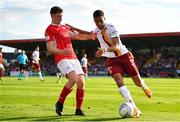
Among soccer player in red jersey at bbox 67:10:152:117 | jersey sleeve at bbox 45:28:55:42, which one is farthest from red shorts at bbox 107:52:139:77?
jersey sleeve at bbox 45:28:55:42

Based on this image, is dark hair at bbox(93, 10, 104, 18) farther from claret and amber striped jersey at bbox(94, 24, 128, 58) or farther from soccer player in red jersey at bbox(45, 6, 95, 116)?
soccer player in red jersey at bbox(45, 6, 95, 116)

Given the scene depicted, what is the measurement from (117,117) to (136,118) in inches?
16.1

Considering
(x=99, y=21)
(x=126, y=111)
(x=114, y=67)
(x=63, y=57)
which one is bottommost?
(x=126, y=111)

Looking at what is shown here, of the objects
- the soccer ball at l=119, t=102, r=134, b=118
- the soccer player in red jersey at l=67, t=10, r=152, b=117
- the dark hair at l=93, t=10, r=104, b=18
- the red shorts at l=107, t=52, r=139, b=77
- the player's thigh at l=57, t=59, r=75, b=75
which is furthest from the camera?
the red shorts at l=107, t=52, r=139, b=77

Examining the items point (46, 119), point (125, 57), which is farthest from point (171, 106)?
point (46, 119)

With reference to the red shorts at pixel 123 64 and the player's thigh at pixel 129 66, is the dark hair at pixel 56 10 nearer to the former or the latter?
the red shorts at pixel 123 64

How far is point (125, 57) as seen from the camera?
33.8 ft

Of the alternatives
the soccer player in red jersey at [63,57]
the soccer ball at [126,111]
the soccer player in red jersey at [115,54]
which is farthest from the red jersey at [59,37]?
the soccer ball at [126,111]

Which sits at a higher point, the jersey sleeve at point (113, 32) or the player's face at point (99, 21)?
the player's face at point (99, 21)

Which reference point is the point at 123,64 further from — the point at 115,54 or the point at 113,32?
the point at 113,32

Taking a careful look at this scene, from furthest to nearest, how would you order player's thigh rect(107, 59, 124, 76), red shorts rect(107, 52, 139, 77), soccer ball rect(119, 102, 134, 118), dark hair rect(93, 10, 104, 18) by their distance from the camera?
red shorts rect(107, 52, 139, 77) < player's thigh rect(107, 59, 124, 76) < dark hair rect(93, 10, 104, 18) < soccer ball rect(119, 102, 134, 118)

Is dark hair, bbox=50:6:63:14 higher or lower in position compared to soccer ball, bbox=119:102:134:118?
higher

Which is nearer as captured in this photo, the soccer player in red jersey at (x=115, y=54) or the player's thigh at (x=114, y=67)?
the soccer player in red jersey at (x=115, y=54)

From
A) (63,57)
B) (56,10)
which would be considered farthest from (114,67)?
(56,10)
